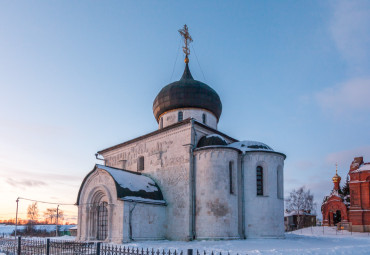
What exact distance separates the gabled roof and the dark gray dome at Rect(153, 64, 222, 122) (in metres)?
5.54

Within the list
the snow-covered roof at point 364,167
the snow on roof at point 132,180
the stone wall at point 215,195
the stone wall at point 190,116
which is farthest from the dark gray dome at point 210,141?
the snow-covered roof at point 364,167

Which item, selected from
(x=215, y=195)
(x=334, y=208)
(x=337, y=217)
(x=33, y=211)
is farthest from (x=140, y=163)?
(x=33, y=211)

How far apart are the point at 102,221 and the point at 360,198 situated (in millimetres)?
24564

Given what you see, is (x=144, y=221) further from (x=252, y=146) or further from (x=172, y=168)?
(x=252, y=146)

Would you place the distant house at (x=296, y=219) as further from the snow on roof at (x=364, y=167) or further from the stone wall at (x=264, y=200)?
the stone wall at (x=264, y=200)

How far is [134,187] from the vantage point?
65.5 ft

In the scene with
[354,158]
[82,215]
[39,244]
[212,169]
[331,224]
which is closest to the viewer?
[39,244]

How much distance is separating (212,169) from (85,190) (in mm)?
8140

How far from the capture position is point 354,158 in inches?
1383

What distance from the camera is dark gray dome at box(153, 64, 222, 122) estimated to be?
78.1 feet

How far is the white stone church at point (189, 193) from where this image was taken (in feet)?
63.1

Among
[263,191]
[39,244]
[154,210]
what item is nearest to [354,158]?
[263,191]

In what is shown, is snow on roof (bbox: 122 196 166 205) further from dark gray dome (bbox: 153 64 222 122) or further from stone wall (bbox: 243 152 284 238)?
dark gray dome (bbox: 153 64 222 122)

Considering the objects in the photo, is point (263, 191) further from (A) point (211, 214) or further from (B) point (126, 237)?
(B) point (126, 237)
